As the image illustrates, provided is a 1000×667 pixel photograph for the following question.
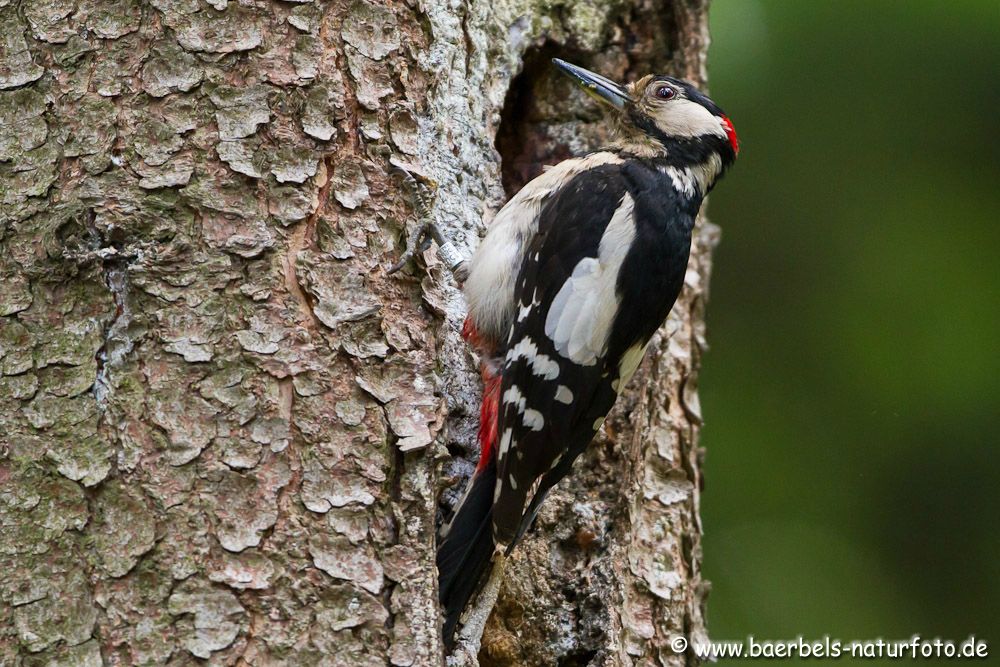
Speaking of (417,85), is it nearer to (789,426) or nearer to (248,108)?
(248,108)

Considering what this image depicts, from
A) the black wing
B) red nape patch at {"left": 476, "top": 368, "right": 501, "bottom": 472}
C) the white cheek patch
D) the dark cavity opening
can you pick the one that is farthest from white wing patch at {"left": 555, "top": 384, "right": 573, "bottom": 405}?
the white cheek patch

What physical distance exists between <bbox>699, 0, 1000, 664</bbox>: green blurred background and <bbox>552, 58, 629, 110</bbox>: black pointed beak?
102cm

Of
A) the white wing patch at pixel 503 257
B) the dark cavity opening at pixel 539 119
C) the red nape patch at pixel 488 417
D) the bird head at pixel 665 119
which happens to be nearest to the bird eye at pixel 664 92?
the bird head at pixel 665 119

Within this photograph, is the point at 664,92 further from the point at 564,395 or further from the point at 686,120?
the point at 564,395

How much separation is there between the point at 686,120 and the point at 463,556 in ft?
4.89

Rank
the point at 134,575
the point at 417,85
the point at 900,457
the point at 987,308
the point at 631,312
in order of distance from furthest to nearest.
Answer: the point at 900,457
the point at 987,308
the point at 631,312
the point at 417,85
the point at 134,575

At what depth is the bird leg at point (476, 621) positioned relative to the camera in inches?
95.7

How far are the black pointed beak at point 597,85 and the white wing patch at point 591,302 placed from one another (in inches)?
17.4

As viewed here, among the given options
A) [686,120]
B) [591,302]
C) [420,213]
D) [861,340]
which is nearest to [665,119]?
[686,120]

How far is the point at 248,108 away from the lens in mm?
2264

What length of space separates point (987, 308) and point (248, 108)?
270 cm

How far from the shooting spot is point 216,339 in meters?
2.16

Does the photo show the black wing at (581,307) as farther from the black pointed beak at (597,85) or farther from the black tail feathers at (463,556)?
Answer: the black pointed beak at (597,85)

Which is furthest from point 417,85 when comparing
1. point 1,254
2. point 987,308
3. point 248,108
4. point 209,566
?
point 987,308
